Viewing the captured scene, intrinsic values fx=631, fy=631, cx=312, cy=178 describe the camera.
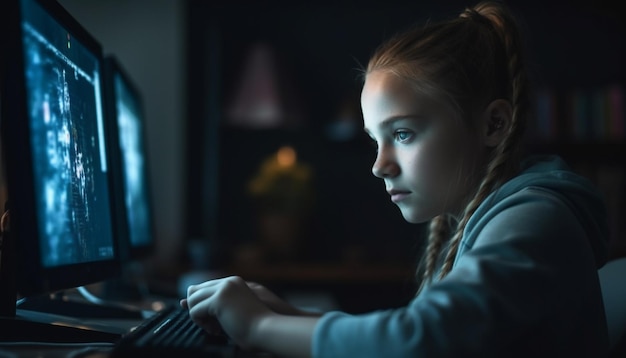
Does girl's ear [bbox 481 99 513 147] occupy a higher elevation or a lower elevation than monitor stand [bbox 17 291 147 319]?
higher

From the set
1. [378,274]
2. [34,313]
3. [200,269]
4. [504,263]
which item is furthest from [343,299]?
[504,263]

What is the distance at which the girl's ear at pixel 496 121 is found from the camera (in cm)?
95


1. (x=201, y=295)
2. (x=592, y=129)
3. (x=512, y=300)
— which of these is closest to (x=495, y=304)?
(x=512, y=300)

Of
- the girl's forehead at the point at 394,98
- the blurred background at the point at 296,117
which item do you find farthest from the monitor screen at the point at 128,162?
the blurred background at the point at 296,117

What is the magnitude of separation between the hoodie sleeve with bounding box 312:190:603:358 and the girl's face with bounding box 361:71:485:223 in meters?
0.24

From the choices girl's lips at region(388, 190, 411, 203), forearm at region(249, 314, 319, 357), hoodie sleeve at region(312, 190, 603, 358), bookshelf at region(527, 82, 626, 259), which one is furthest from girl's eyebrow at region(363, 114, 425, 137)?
bookshelf at region(527, 82, 626, 259)

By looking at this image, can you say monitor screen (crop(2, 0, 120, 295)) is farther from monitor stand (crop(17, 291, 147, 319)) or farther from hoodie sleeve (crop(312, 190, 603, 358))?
hoodie sleeve (crop(312, 190, 603, 358))

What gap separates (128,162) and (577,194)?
1025 mm

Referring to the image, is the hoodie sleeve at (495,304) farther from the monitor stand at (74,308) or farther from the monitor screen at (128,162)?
the monitor screen at (128,162)

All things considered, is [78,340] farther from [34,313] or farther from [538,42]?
[538,42]

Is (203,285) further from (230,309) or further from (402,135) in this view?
(402,135)

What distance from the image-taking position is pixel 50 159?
702 mm

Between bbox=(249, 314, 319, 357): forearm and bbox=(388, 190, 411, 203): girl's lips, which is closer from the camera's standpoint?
bbox=(249, 314, 319, 357): forearm

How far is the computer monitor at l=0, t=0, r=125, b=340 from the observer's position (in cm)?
63
